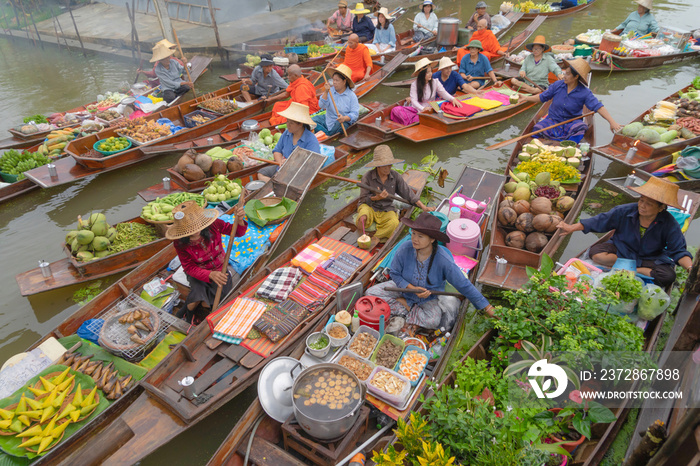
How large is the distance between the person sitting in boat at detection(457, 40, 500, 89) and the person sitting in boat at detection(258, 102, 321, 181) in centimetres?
534

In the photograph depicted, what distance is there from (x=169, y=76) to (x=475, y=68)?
322 inches

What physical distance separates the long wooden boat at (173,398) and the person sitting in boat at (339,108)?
530 cm

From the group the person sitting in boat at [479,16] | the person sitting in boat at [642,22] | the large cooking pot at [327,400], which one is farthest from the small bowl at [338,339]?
the person sitting in boat at [642,22]

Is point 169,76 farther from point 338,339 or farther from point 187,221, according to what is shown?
point 338,339

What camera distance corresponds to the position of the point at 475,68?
35.6 ft

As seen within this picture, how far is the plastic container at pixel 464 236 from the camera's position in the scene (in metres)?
5.60

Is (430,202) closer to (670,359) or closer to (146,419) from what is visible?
(670,359)

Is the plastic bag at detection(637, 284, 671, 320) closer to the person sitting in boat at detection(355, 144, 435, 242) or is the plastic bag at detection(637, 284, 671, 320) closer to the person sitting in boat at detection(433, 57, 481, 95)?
the person sitting in boat at detection(355, 144, 435, 242)

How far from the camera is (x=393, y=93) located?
12438 mm

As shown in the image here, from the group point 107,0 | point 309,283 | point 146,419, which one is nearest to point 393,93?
point 309,283

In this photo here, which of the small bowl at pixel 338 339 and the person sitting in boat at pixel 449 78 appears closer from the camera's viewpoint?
the small bowl at pixel 338 339

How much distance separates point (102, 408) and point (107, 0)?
2146 centimetres

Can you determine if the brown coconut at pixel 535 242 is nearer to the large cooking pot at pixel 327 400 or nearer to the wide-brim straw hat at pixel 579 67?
the large cooking pot at pixel 327 400

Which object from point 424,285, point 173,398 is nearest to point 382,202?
point 424,285
